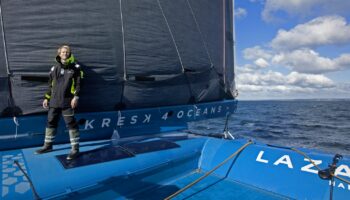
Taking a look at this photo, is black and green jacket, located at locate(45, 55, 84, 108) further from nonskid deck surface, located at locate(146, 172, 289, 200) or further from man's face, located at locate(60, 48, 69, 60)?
nonskid deck surface, located at locate(146, 172, 289, 200)

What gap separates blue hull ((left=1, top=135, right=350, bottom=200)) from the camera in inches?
108

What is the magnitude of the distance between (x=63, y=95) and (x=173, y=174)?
6.23ft

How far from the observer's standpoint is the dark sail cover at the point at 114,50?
11.6 ft

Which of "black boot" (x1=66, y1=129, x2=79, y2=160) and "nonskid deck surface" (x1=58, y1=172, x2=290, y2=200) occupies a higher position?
"black boot" (x1=66, y1=129, x2=79, y2=160)

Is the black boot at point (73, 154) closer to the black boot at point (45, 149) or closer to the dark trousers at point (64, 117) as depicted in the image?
the dark trousers at point (64, 117)

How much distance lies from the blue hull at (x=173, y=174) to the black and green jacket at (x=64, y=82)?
2.39 feet

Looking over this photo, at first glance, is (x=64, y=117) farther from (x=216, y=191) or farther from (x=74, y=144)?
(x=216, y=191)

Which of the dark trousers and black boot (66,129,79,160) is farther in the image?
the dark trousers

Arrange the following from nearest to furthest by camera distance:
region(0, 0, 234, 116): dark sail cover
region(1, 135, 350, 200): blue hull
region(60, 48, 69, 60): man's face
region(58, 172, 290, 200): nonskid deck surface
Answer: region(1, 135, 350, 200): blue hull → region(58, 172, 290, 200): nonskid deck surface → region(60, 48, 69, 60): man's face → region(0, 0, 234, 116): dark sail cover

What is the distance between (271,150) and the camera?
147 inches

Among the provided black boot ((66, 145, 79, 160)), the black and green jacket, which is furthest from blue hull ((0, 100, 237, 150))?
black boot ((66, 145, 79, 160))

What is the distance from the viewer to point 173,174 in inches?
147

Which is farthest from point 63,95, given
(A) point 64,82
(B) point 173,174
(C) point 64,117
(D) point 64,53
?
(B) point 173,174

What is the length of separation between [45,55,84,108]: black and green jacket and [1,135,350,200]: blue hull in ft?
2.39
